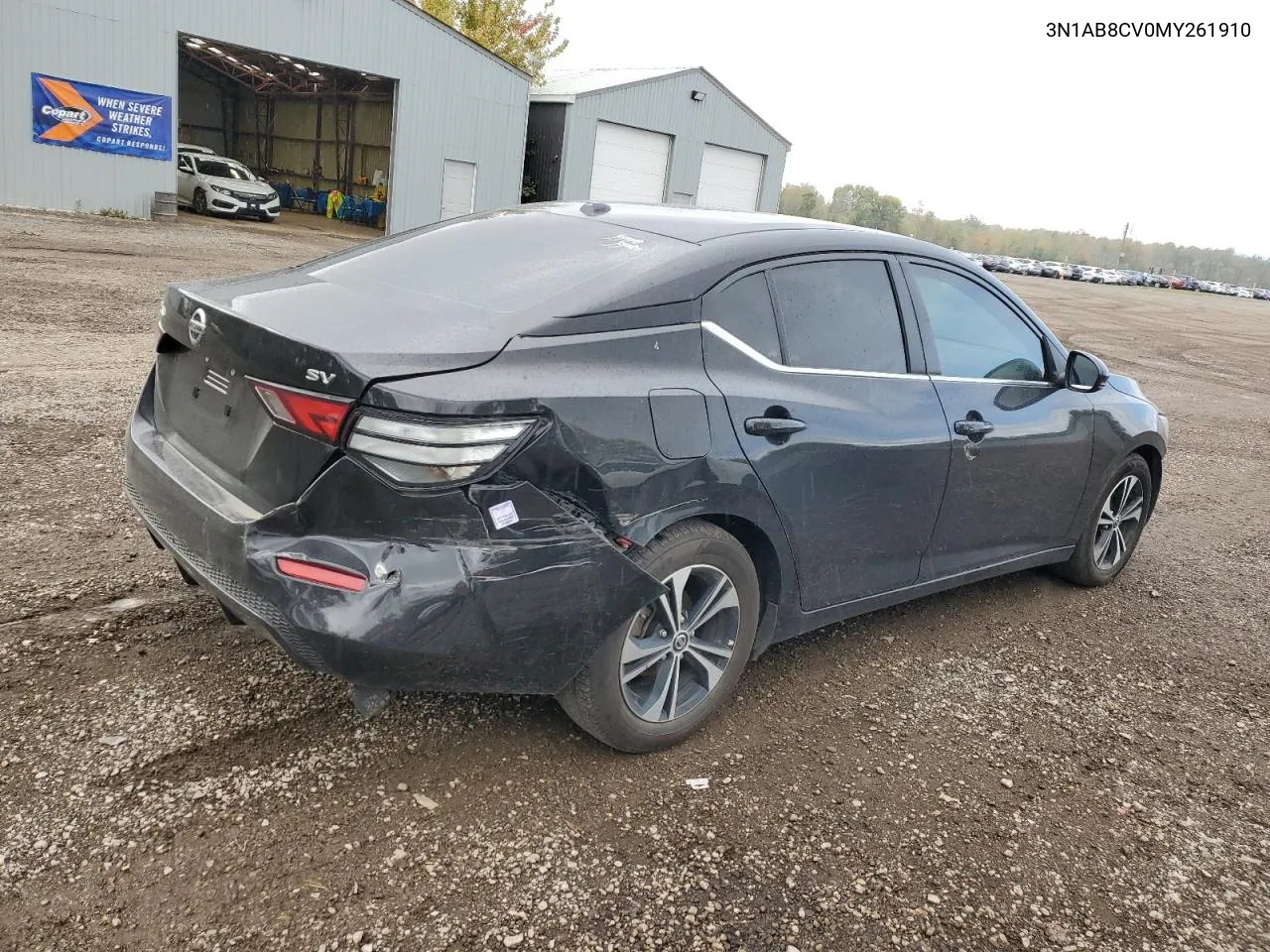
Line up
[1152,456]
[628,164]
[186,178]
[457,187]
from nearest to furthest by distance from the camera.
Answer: [1152,456], [186,178], [457,187], [628,164]

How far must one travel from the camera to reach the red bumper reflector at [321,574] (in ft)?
7.82

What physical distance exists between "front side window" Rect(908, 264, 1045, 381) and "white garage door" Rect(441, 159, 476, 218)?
23192 millimetres

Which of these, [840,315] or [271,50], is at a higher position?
[271,50]

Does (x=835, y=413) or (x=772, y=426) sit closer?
(x=772, y=426)

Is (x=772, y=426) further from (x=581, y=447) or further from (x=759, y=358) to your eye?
(x=581, y=447)

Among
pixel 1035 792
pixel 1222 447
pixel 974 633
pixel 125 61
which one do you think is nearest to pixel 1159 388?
pixel 1222 447

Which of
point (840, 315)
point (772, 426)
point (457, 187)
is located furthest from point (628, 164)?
point (772, 426)

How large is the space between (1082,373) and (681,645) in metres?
2.54

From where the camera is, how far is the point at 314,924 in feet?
7.32

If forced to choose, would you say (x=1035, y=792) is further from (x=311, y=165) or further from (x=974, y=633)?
(x=311, y=165)

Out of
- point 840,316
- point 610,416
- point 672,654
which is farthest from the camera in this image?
point 840,316

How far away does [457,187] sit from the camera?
26.1 meters

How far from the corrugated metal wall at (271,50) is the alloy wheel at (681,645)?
844 inches

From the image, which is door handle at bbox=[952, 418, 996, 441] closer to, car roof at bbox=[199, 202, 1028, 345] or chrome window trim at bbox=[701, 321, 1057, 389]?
chrome window trim at bbox=[701, 321, 1057, 389]
